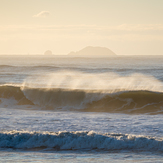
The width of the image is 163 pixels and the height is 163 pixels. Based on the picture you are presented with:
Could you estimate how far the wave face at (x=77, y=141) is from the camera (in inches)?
354

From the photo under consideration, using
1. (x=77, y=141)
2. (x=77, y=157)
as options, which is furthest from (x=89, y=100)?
(x=77, y=157)

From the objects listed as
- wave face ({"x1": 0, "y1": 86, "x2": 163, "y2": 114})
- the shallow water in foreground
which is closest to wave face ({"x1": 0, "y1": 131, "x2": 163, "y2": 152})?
the shallow water in foreground

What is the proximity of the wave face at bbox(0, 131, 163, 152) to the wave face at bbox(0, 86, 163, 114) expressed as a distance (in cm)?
703

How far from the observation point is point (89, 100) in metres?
18.9

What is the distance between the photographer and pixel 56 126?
11539 millimetres

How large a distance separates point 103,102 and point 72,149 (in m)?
9.58

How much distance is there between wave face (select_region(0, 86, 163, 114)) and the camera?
17.3 metres

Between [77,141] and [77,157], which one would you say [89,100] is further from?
[77,157]

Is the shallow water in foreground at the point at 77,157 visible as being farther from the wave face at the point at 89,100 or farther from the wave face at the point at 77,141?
the wave face at the point at 89,100

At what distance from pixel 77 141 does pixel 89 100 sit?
9.59m

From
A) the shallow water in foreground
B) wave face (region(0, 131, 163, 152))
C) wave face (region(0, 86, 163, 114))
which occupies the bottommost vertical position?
the shallow water in foreground

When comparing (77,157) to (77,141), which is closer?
(77,157)

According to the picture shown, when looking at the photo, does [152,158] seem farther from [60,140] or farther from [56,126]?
[56,126]

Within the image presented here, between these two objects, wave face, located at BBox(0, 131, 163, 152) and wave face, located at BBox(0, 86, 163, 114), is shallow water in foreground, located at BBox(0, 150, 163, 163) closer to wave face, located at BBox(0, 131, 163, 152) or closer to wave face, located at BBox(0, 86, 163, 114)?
wave face, located at BBox(0, 131, 163, 152)
